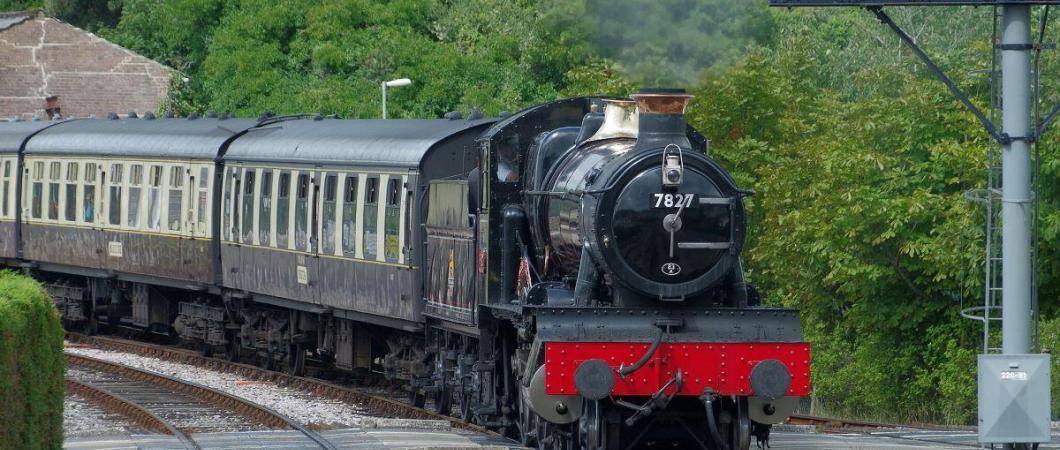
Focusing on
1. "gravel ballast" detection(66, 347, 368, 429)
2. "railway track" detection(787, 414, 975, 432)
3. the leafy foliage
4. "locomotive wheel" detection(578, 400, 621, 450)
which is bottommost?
"gravel ballast" detection(66, 347, 368, 429)

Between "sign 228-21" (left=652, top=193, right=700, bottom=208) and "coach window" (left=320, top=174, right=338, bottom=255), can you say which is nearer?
"sign 228-21" (left=652, top=193, right=700, bottom=208)

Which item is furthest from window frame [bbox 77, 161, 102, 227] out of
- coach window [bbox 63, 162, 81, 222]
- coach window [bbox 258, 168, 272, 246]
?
coach window [bbox 258, 168, 272, 246]

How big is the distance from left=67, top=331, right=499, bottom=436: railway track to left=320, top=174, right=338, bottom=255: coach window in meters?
1.52

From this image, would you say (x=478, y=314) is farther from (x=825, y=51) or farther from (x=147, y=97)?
(x=147, y=97)

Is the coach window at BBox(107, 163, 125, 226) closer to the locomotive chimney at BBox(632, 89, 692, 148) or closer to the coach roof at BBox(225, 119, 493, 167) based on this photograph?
the coach roof at BBox(225, 119, 493, 167)

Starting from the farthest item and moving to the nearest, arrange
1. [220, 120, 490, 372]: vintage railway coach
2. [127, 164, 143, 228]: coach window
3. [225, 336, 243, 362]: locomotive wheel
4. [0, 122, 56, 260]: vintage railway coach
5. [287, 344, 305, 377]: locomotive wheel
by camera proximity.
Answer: [0, 122, 56, 260]: vintage railway coach → [127, 164, 143, 228]: coach window → [225, 336, 243, 362]: locomotive wheel → [287, 344, 305, 377]: locomotive wheel → [220, 120, 490, 372]: vintage railway coach

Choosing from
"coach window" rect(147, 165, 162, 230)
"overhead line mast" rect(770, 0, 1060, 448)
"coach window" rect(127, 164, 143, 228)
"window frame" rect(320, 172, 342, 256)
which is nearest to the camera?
"overhead line mast" rect(770, 0, 1060, 448)

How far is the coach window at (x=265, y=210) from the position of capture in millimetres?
19547

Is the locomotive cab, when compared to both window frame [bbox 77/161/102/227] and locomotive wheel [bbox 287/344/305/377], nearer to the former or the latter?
locomotive wheel [bbox 287/344/305/377]

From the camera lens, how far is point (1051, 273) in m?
22.0

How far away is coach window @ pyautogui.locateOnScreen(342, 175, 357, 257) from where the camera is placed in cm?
1731

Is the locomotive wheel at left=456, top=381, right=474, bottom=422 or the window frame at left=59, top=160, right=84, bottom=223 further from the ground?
the window frame at left=59, top=160, right=84, bottom=223

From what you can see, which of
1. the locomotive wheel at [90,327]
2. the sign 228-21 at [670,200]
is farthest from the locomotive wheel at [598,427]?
the locomotive wheel at [90,327]

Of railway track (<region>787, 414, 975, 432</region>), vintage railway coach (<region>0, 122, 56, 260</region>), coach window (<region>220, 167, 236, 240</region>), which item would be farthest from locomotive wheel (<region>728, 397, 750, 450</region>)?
vintage railway coach (<region>0, 122, 56, 260</region>)
